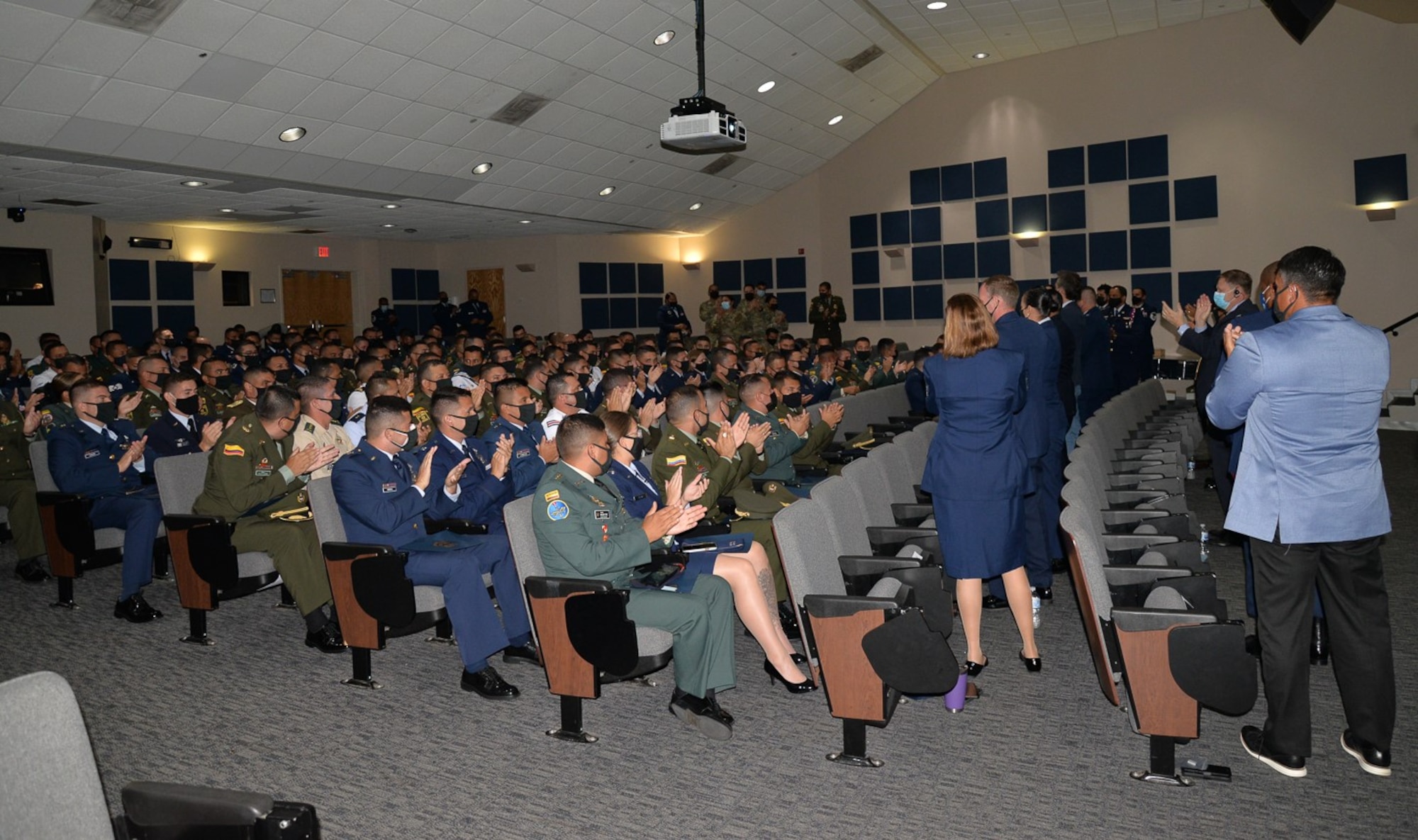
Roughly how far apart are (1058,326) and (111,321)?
13.5 metres

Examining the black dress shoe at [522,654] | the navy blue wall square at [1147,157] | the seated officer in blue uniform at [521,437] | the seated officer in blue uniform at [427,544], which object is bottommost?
the black dress shoe at [522,654]

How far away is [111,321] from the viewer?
1420 cm

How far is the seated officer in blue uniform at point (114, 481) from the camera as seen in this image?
481 centimetres

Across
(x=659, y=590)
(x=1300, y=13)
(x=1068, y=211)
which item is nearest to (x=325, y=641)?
(x=659, y=590)

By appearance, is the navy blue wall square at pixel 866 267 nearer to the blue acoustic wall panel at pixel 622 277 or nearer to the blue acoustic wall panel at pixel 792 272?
the blue acoustic wall panel at pixel 792 272

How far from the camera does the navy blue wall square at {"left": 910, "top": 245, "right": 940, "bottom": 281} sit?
16281mm

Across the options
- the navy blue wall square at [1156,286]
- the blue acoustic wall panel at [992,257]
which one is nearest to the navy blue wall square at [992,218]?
the blue acoustic wall panel at [992,257]

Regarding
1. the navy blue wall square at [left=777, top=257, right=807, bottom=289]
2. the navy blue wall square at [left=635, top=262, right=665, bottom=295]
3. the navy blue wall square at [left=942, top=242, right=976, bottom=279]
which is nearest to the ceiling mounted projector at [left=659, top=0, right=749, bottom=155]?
the navy blue wall square at [left=942, top=242, right=976, bottom=279]

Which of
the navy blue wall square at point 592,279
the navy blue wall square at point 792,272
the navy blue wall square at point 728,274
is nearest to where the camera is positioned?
the navy blue wall square at point 792,272

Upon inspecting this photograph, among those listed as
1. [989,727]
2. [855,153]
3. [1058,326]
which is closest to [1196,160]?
[855,153]

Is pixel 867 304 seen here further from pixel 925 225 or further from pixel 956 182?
pixel 956 182

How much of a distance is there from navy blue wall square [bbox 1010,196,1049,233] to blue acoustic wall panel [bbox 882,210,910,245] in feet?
5.98

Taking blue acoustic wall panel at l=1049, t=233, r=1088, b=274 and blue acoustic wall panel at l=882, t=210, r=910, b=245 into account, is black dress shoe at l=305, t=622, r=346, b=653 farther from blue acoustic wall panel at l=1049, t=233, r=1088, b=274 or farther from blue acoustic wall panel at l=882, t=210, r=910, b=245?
blue acoustic wall panel at l=882, t=210, r=910, b=245

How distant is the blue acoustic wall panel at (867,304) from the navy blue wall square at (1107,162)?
3938 millimetres
